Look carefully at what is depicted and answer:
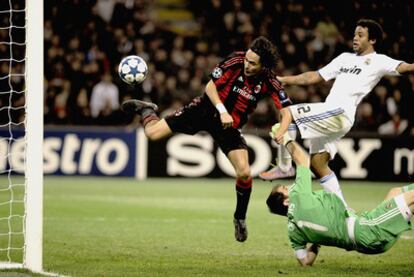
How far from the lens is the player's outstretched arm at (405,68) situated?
8250 mm

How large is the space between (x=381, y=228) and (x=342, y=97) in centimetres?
249

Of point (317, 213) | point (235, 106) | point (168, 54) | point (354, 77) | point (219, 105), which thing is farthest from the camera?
point (168, 54)

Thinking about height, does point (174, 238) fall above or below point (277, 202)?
below

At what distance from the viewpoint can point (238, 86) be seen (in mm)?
8883

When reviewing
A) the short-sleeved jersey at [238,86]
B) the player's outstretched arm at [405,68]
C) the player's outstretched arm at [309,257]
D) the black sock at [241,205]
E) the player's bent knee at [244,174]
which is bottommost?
the player's outstretched arm at [309,257]

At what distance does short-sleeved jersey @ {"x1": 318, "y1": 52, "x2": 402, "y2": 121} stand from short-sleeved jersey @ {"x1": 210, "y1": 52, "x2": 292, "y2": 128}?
0.72 m

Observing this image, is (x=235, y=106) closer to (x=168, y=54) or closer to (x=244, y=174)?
(x=244, y=174)

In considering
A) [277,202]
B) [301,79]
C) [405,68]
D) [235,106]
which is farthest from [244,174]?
[405,68]

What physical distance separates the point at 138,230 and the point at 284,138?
354 cm

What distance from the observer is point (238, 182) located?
8.99 metres

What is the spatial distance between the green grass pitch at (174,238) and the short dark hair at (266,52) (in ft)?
6.23

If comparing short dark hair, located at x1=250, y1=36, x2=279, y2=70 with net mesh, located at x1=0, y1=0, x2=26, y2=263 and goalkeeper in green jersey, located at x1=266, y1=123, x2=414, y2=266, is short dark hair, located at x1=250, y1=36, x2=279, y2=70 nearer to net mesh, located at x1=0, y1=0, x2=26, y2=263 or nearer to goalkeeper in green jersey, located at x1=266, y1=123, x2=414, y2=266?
goalkeeper in green jersey, located at x1=266, y1=123, x2=414, y2=266

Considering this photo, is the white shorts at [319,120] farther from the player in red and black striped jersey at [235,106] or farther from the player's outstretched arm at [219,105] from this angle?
the player's outstretched arm at [219,105]

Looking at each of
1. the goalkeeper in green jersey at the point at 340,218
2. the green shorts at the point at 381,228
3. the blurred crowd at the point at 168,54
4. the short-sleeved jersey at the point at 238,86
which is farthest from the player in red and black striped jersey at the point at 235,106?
the blurred crowd at the point at 168,54
